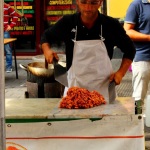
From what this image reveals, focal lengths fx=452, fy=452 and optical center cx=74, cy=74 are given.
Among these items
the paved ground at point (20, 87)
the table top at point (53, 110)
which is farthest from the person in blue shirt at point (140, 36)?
the paved ground at point (20, 87)

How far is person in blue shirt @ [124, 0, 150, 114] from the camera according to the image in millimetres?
4832

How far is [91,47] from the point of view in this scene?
371 centimetres

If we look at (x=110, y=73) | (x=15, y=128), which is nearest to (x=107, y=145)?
(x=15, y=128)

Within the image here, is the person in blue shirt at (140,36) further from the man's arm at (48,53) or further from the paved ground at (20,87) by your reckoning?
the paved ground at (20,87)

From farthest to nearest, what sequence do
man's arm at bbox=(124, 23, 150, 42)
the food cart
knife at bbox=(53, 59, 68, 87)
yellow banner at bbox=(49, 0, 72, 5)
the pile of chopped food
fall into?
yellow banner at bbox=(49, 0, 72, 5), man's arm at bbox=(124, 23, 150, 42), knife at bbox=(53, 59, 68, 87), the pile of chopped food, the food cart

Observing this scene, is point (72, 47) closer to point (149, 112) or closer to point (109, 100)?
point (109, 100)

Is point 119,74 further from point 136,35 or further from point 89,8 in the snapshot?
point 136,35

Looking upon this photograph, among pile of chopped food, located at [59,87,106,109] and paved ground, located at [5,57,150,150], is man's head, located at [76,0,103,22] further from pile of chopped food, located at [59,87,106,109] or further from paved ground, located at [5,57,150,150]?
paved ground, located at [5,57,150,150]

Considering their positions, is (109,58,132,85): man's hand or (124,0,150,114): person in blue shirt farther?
(124,0,150,114): person in blue shirt

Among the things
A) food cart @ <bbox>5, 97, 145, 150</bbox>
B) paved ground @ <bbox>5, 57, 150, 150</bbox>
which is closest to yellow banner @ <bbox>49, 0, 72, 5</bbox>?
paved ground @ <bbox>5, 57, 150, 150</bbox>

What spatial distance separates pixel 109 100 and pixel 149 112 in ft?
1.13

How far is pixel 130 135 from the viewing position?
2996 mm

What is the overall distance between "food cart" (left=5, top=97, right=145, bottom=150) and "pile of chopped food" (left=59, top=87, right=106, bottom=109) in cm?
15

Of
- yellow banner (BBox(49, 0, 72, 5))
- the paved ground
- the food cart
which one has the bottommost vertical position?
the paved ground
